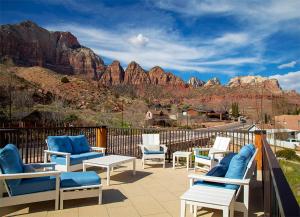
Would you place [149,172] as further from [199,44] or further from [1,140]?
[199,44]

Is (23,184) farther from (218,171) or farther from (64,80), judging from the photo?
(64,80)

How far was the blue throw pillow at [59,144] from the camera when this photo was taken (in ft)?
19.1

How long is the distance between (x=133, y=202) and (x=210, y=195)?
4.94ft

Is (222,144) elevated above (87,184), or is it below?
above

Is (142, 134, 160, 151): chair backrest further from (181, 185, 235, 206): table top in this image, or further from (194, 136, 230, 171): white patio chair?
(181, 185, 235, 206): table top

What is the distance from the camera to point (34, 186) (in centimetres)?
368

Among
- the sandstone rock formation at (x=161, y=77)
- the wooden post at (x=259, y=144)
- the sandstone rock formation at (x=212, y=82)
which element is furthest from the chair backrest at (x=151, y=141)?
the sandstone rock formation at (x=161, y=77)

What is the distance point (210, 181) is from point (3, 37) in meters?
62.8

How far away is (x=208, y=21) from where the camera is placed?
77.4ft

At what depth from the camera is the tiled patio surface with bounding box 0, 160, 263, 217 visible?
12.2ft

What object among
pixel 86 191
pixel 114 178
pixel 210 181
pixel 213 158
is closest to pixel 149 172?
pixel 114 178

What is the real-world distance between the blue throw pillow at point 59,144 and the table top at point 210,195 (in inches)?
137

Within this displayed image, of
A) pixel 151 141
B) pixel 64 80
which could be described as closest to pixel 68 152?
pixel 151 141

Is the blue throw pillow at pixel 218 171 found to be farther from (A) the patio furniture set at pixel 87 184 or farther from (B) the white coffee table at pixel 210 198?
(B) the white coffee table at pixel 210 198
